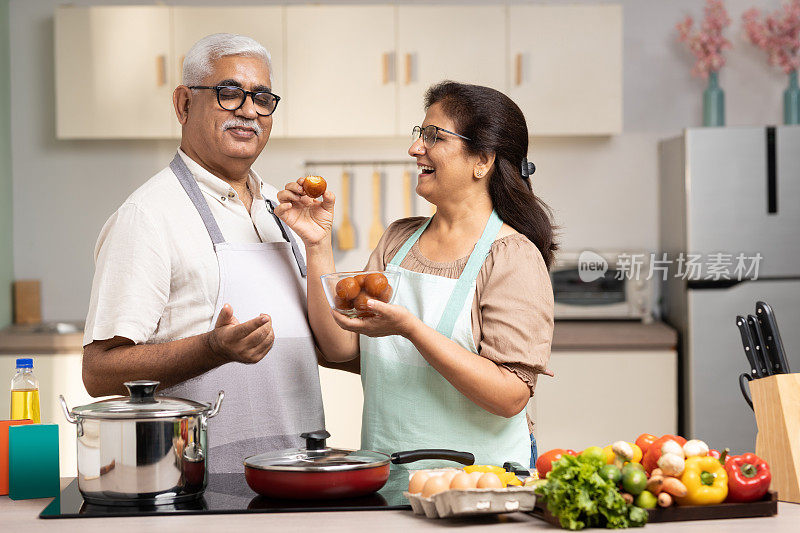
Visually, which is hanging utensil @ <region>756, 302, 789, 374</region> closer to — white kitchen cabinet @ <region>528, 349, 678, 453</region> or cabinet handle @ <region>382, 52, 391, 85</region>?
white kitchen cabinet @ <region>528, 349, 678, 453</region>

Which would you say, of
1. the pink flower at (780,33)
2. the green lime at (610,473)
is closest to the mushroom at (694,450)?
the green lime at (610,473)

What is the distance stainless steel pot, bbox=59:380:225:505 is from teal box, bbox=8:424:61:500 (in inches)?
5.5

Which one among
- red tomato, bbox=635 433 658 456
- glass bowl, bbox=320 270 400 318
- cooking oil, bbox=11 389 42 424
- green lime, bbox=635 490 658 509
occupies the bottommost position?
green lime, bbox=635 490 658 509

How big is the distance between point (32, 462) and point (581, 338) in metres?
2.56

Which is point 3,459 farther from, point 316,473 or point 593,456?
point 593,456

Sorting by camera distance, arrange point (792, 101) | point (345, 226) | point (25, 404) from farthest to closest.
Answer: point (345, 226)
point (792, 101)
point (25, 404)

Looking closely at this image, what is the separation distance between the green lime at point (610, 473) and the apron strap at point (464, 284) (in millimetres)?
528

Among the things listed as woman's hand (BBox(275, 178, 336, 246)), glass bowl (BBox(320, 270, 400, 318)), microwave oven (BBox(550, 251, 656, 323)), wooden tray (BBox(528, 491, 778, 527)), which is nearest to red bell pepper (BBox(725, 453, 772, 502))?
wooden tray (BBox(528, 491, 778, 527))

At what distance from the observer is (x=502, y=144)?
186 centimetres

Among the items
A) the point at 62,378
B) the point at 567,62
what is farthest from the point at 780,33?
the point at 62,378

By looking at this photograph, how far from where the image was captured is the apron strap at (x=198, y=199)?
181 cm

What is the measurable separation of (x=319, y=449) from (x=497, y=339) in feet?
1.34

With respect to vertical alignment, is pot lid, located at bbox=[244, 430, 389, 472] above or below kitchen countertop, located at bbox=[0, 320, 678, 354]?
above

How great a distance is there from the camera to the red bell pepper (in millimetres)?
1354
